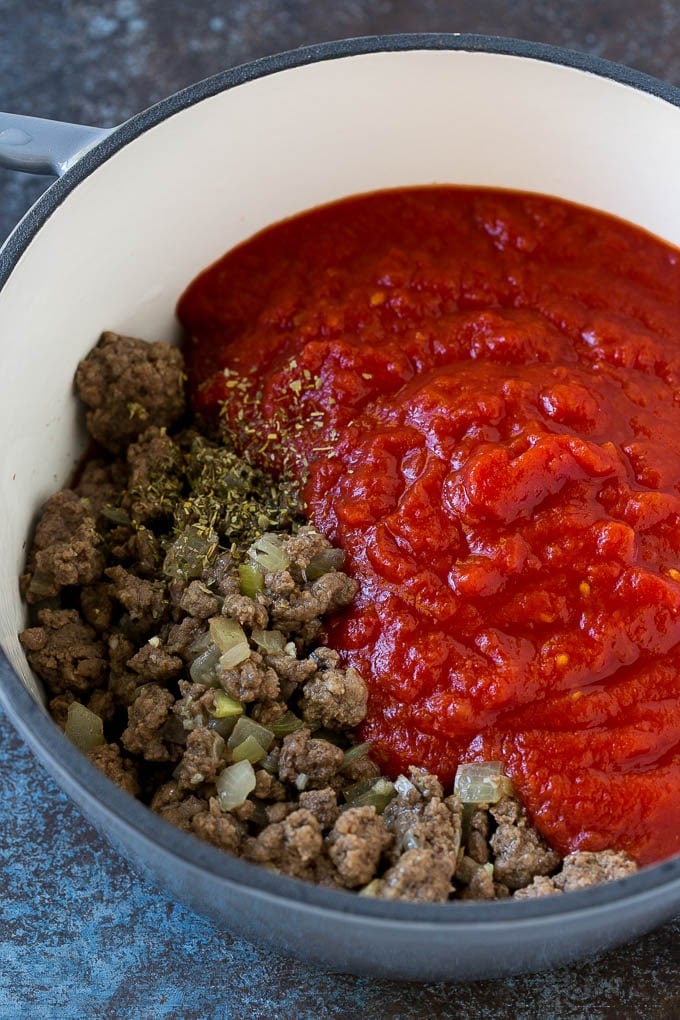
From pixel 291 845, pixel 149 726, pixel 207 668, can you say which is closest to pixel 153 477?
pixel 207 668

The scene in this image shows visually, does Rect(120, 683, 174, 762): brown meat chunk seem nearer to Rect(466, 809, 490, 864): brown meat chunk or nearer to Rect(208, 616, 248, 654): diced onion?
Rect(208, 616, 248, 654): diced onion

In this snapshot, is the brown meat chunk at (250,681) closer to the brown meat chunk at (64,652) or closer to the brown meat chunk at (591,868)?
the brown meat chunk at (64,652)

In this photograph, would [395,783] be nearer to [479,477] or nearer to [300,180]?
[479,477]

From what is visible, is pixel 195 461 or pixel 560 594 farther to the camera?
pixel 195 461

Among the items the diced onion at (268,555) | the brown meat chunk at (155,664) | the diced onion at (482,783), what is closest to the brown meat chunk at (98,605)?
the brown meat chunk at (155,664)

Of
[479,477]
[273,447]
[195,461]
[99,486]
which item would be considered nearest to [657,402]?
[479,477]

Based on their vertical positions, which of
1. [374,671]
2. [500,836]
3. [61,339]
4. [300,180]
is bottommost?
[500,836]

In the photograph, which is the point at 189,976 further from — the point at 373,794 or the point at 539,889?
the point at 539,889
